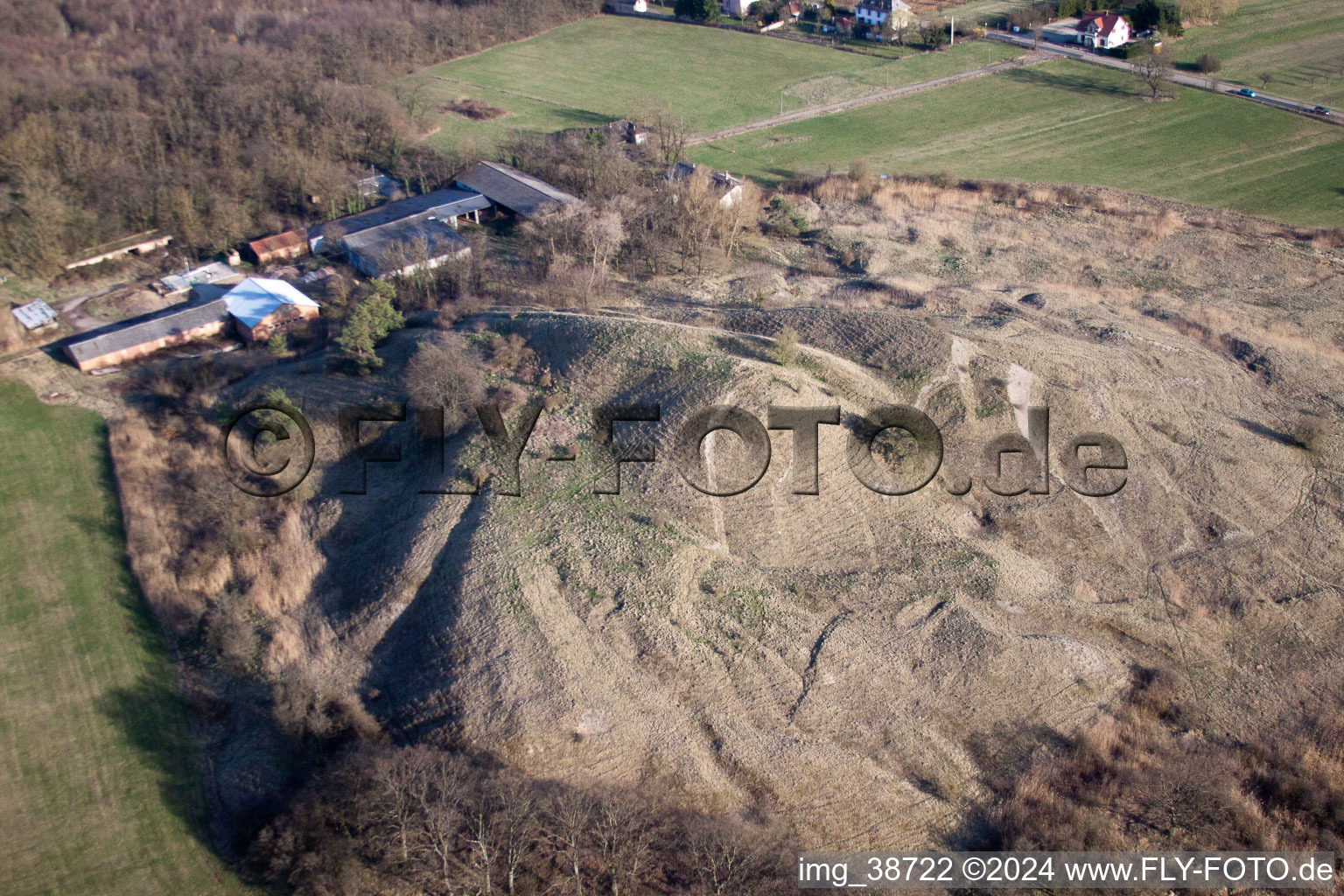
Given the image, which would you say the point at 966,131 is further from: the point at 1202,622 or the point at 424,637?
the point at 424,637

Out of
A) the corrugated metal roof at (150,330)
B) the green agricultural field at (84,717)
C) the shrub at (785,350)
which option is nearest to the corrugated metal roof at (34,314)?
the corrugated metal roof at (150,330)

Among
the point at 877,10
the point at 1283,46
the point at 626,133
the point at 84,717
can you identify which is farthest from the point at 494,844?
the point at 1283,46

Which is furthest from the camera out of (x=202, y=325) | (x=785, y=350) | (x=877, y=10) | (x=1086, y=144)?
(x=877, y=10)

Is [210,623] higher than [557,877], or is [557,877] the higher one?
[210,623]

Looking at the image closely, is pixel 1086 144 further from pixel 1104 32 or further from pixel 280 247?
pixel 280 247

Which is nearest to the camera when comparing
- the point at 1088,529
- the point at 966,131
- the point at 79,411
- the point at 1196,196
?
the point at 1088,529

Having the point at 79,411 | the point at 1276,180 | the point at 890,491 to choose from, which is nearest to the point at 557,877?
the point at 890,491

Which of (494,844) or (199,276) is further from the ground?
(199,276)
